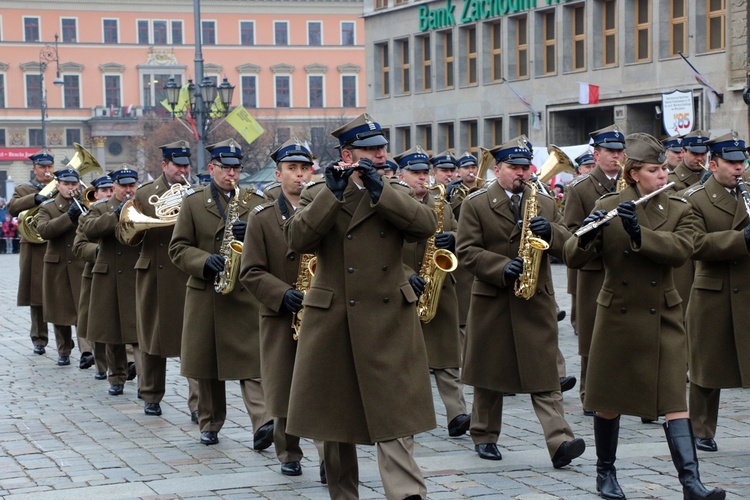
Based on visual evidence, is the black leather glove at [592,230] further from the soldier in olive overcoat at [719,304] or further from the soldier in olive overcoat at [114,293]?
the soldier in olive overcoat at [114,293]

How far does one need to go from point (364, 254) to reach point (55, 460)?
3408 mm

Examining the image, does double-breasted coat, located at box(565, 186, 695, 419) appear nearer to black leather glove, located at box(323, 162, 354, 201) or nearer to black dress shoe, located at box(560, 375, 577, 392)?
black leather glove, located at box(323, 162, 354, 201)

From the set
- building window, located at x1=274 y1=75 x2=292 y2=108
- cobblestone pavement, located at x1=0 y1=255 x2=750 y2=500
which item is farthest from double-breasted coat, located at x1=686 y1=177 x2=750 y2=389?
building window, located at x1=274 y1=75 x2=292 y2=108

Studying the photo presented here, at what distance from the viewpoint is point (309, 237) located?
666cm

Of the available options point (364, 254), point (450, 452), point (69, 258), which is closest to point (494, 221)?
point (450, 452)

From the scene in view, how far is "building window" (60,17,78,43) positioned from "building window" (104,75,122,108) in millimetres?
3981

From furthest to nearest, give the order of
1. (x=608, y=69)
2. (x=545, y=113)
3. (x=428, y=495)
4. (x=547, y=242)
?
(x=545, y=113) < (x=608, y=69) < (x=547, y=242) < (x=428, y=495)

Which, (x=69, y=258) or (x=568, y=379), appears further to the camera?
(x=69, y=258)

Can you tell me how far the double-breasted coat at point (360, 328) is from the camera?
6.70 meters

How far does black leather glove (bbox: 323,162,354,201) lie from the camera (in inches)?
256

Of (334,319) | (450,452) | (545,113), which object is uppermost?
(545,113)

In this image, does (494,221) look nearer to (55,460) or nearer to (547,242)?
(547,242)

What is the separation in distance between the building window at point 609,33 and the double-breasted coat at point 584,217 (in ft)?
94.2

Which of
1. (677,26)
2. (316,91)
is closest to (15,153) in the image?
(316,91)
